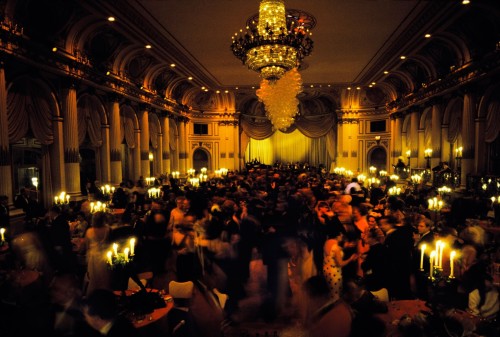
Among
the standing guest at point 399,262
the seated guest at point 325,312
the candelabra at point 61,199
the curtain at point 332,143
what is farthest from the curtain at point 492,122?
the curtain at point 332,143

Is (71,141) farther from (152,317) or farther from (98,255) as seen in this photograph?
(152,317)

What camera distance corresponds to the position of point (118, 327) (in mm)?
2396

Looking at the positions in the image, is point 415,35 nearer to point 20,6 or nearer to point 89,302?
point 20,6

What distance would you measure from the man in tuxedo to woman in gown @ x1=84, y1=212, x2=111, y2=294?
2.02 metres

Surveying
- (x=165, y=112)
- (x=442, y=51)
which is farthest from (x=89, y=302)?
(x=165, y=112)

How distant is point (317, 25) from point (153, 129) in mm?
9659

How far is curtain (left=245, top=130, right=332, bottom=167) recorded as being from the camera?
27000 mm

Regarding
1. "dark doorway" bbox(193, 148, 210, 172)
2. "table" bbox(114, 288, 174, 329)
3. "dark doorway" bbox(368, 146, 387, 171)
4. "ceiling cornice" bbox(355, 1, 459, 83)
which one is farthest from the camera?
"dark doorway" bbox(193, 148, 210, 172)

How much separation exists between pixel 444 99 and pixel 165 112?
12.8m

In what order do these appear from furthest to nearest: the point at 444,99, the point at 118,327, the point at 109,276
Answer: the point at 444,99
the point at 109,276
the point at 118,327

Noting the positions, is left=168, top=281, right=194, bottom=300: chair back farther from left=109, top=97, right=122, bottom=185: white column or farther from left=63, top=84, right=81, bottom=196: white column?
left=109, top=97, right=122, bottom=185: white column

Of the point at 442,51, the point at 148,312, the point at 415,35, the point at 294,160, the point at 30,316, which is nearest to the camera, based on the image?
the point at 30,316

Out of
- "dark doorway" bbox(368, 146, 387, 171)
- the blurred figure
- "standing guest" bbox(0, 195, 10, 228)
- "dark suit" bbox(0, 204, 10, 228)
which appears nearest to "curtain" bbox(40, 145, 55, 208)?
"standing guest" bbox(0, 195, 10, 228)

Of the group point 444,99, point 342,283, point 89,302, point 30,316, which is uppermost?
point 444,99
